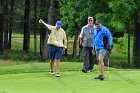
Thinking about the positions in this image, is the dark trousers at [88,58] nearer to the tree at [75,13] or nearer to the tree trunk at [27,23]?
the tree at [75,13]

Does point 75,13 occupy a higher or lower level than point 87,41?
higher

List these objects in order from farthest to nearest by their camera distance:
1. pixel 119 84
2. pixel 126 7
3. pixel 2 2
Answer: pixel 2 2, pixel 126 7, pixel 119 84

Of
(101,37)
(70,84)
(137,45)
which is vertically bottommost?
(70,84)

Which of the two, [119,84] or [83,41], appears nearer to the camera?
[119,84]

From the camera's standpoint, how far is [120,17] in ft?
105

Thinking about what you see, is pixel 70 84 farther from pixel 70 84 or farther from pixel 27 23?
pixel 27 23

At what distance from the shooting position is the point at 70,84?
13922 mm

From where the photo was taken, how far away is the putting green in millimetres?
12406

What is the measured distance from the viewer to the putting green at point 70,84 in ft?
40.7

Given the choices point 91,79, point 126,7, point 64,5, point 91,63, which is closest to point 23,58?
point 64,5

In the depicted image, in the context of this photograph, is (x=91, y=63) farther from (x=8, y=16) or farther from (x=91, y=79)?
(x=8, y=16)

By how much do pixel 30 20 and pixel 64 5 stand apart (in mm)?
18446

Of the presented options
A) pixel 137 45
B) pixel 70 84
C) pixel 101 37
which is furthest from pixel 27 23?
pixel 70 84

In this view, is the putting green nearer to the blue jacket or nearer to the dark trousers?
the blue jacket
